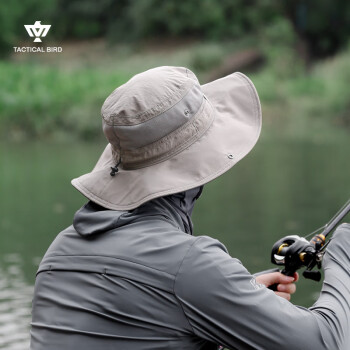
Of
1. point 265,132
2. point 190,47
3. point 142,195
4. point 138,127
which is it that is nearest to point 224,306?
point 142,195

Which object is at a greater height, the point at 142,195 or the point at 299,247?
the point at 142,195

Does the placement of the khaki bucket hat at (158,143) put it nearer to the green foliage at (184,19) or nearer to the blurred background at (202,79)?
the blurred background at (202,79)

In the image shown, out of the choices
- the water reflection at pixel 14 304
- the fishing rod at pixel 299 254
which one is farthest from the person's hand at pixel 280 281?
the water reflection at pixel 14 304

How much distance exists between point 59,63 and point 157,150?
35194mm

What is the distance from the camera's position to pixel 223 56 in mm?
34938

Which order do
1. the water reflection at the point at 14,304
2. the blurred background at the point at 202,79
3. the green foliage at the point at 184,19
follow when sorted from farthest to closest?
the green foliage at the point at 184,19 < the blurred background at the point at 202,79 < the water reflection at the point at 14,304

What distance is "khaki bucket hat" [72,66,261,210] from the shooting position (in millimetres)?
1729

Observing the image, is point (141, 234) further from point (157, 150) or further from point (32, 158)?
point (32, 158)

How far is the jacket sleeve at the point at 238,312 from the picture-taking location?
5.23 ft

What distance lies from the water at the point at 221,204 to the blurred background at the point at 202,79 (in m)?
0.02

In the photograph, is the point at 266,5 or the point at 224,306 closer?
the point at 224,306

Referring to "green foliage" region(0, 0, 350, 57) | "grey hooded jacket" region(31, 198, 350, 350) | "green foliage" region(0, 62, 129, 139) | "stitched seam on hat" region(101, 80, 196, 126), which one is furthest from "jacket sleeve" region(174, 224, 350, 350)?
"green foliage" region(0, 0, 350, 57)

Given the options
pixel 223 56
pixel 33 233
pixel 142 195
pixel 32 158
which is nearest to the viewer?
pixel 142 195

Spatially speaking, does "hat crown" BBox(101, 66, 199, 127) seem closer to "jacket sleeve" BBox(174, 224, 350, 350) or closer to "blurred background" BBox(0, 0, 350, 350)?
"jacket sleeve" BBox(174, 224, 350, 350)
